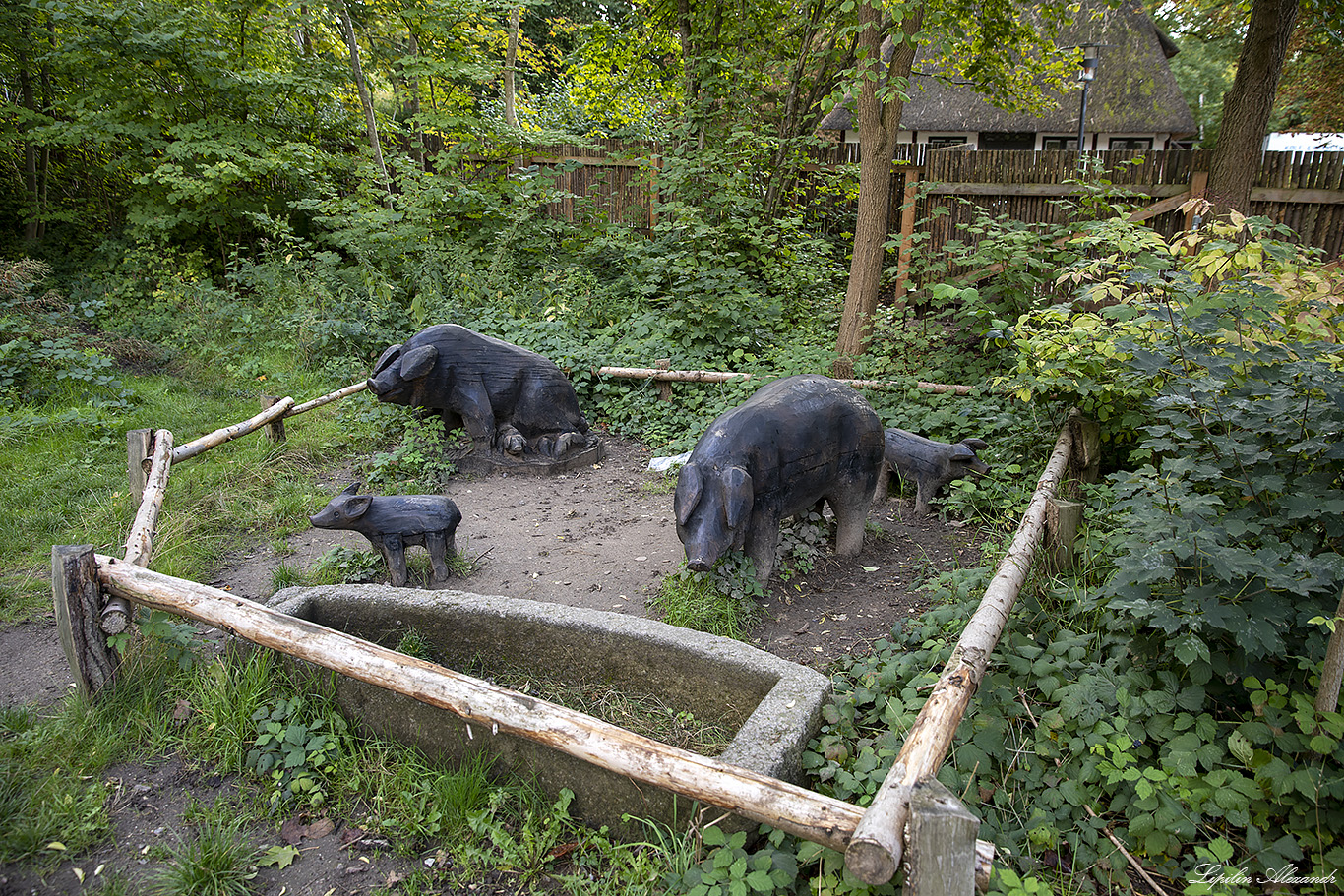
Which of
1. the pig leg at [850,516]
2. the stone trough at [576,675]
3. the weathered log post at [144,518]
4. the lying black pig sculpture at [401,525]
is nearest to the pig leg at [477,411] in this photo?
the lying black pig sculpture at [401,525]

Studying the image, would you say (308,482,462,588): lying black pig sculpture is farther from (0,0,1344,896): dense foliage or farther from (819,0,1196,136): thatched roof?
(819,0,1196,136): thatched roof

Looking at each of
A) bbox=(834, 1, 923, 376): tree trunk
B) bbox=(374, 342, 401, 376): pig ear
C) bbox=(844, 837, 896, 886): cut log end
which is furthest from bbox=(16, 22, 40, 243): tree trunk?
bbox=(844, 837, 896, 886): cut log end

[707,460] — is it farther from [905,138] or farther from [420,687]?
[905,138]

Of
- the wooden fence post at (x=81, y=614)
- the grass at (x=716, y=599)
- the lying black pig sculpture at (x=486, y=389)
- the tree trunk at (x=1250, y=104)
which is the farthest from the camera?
the tree trunk at (x=1250, y=104)

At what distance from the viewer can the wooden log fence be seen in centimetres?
167

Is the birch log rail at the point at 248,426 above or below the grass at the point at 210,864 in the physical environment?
above

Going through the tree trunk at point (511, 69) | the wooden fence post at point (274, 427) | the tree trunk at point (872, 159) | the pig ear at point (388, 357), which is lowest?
the wooden fence post at point (274, 427)

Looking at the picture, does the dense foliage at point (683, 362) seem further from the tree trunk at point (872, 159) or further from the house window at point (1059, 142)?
the house window at point (1059, 142)

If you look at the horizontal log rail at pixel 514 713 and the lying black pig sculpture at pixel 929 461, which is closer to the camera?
the horizontal log rail at pixel 514 713

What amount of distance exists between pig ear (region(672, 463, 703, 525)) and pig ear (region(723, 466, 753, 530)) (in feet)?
0.48

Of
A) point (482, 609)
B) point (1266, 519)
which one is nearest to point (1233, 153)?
point (1266, 519)

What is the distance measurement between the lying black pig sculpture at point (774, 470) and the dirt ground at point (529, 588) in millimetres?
380

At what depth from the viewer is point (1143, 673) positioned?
260cm

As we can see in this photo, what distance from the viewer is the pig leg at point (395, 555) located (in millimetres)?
4137
